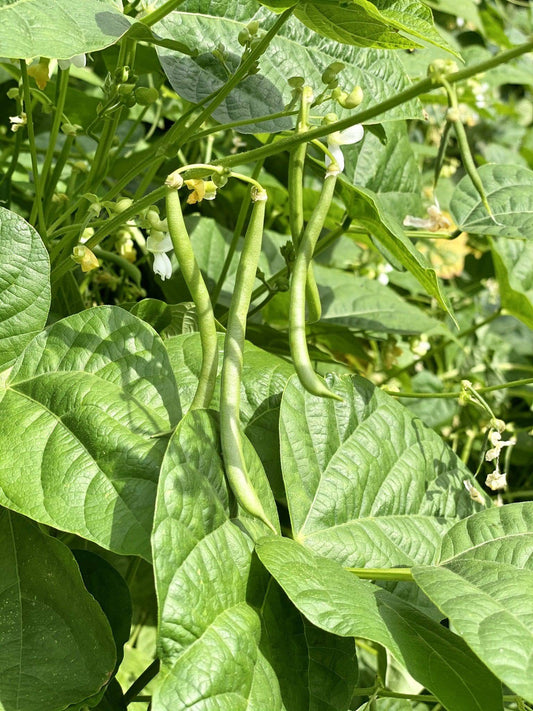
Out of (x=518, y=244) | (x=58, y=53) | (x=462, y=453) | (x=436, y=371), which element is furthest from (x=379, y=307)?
(x=58, y=53)

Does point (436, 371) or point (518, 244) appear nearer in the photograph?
point (518, 244)

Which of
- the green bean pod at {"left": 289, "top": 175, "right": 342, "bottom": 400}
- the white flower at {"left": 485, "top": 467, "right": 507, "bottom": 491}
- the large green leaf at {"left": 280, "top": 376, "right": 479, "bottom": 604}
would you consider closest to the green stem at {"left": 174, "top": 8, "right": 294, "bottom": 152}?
the green bean pod at {"left": 289, "top": 175, "right": 342, "bottom": 400}

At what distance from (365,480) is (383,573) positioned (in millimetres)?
127

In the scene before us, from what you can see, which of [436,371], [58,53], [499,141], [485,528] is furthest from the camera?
[499,141]

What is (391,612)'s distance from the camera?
0.62m

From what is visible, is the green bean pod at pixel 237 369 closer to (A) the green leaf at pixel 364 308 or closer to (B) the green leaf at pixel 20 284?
(B) the green leaf at pixel 20 284

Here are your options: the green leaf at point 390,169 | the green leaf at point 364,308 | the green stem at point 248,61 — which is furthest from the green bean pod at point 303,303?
the green leaf at point 364,308

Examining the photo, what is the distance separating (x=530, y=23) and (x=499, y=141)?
0.42 m

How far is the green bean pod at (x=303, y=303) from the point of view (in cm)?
56

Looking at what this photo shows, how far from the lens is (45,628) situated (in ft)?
2.10

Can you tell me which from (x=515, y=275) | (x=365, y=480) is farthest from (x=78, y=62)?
(x=515, y=275)

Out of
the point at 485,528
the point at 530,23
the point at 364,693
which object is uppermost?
the point at 530,23

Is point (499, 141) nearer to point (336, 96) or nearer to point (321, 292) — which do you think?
point (321, 292)

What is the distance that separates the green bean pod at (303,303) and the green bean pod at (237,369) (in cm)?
4
